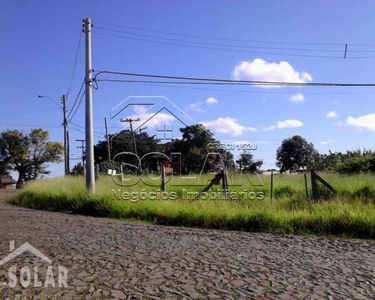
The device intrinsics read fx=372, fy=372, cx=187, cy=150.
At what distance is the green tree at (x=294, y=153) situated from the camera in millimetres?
62188

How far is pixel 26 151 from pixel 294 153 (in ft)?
142

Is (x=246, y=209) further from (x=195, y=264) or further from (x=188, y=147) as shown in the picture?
(x=188, y=147)

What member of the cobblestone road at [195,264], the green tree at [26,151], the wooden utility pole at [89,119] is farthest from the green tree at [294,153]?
the cobblestone road at [195,264]

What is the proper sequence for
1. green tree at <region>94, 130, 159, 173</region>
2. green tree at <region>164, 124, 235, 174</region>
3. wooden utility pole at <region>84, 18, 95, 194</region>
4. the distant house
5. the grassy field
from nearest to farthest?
the grassy field
wooden utility pole at <region>84, 18, 95, 194</region>
green tree at <region>164, 124, 235, 174</region>
green tree at <region>94, 130, 159, 173</region>
the distant house

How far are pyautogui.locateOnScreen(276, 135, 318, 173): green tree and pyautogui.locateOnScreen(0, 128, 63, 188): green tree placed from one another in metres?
36.7

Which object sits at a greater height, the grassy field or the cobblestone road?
the grassy field

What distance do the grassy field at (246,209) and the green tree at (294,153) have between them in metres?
48.3

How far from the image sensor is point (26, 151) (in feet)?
184

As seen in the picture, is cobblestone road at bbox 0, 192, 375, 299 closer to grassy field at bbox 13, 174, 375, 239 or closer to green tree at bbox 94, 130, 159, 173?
grassy field at bbox 13, 174, 375, 239

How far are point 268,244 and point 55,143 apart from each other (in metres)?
55.4

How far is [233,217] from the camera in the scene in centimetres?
933

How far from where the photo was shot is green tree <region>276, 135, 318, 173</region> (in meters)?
62.2

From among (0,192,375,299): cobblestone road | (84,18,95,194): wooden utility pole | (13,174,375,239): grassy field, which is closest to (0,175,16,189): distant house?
(13,174,375,239): grassy field

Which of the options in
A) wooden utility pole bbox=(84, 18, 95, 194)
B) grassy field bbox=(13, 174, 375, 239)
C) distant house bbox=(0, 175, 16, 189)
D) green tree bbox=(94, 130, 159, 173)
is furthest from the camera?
distant house bbox=(0, 175, 16, 189)
